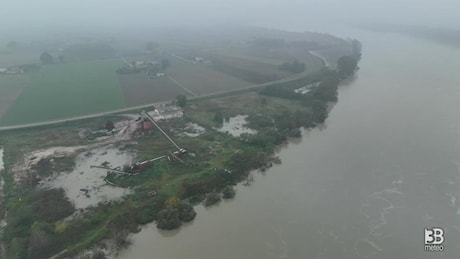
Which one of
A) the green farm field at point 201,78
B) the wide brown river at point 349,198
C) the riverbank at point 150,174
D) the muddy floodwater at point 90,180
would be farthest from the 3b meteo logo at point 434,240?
the green farm field at point 201,78

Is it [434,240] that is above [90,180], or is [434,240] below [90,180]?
below

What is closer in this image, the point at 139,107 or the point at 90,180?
the point at 90,180

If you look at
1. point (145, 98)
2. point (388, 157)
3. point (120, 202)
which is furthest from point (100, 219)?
point (145, 98)

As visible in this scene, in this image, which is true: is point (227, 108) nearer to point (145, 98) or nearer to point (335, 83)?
point (145, 98)

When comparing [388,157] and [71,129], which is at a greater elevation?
[71,129]

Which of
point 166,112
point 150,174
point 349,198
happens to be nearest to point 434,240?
point 349,198

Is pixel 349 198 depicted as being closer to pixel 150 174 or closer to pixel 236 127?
pixel 150 174

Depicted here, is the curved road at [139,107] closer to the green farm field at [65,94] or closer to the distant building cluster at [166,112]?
the green farm field at [65,94]
